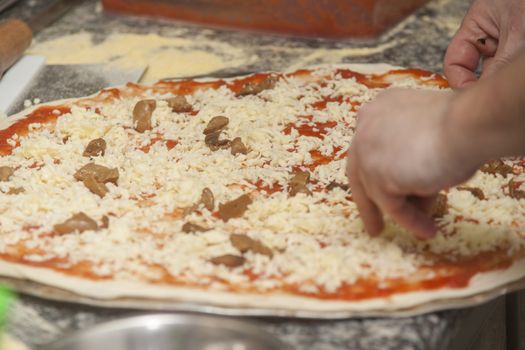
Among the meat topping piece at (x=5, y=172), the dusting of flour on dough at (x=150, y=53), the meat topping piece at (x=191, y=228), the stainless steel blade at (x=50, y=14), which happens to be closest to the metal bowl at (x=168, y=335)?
the meat topping piece at (x=191, y=228)

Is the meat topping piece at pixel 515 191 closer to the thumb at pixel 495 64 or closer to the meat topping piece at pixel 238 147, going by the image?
the thumb at pixel 495 64

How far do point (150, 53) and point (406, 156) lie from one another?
173 cm

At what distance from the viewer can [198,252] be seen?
171cm

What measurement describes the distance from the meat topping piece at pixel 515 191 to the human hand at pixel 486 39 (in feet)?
1.09

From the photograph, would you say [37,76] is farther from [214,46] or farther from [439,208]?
[439,208]

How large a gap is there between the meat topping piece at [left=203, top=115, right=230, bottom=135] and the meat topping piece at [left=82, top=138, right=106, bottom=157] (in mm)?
275

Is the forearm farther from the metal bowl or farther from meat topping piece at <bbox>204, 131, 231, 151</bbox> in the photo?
meat topping piece at <bbox>204, 131, 231, 151</bbox>

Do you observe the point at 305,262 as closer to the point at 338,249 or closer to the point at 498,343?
the point at 338,249

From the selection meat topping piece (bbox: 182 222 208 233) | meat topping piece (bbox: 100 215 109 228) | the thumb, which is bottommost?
meat topping piece (bbox: 100 215 109 228)

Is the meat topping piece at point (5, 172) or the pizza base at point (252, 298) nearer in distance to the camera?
the pizza base at point (252, 298)

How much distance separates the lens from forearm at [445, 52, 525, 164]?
127 cm

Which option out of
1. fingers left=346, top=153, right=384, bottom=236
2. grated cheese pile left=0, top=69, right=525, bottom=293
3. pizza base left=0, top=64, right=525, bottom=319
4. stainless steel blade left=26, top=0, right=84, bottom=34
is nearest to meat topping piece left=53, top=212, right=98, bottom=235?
grated cheese pile left=0, top=69, right=525, bottom=293

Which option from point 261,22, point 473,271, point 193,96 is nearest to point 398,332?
point 473,271

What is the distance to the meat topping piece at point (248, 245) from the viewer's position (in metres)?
1.69
